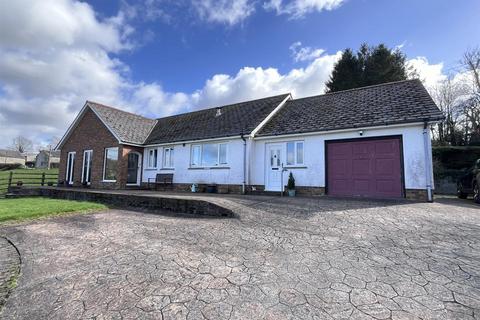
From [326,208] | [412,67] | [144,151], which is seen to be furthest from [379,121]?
[412,67]

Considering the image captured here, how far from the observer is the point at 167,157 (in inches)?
720

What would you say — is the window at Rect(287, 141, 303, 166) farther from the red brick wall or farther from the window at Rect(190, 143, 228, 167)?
the red brick wall

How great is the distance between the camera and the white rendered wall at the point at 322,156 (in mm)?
10445

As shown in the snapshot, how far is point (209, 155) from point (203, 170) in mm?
998

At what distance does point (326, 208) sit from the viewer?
27.2ft

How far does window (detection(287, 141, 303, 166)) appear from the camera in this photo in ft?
43.9

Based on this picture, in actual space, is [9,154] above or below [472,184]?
above

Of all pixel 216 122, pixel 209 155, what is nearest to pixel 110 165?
pixel 209 155

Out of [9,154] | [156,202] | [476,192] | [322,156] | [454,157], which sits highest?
[9,154]

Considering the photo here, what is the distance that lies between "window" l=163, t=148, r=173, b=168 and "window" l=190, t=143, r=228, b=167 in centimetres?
206

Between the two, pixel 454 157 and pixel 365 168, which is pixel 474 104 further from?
pixel 365 168

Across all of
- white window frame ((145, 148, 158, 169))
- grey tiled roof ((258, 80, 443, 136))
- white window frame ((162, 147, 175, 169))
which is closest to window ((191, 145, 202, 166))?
white window frame ((162, 147, 175, 169))

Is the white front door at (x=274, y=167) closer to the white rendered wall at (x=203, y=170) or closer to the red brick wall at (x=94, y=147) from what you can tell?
the white rendered wall at (x=203, y=170)

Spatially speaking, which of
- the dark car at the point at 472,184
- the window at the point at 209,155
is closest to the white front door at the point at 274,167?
the window at the point at 209,155
